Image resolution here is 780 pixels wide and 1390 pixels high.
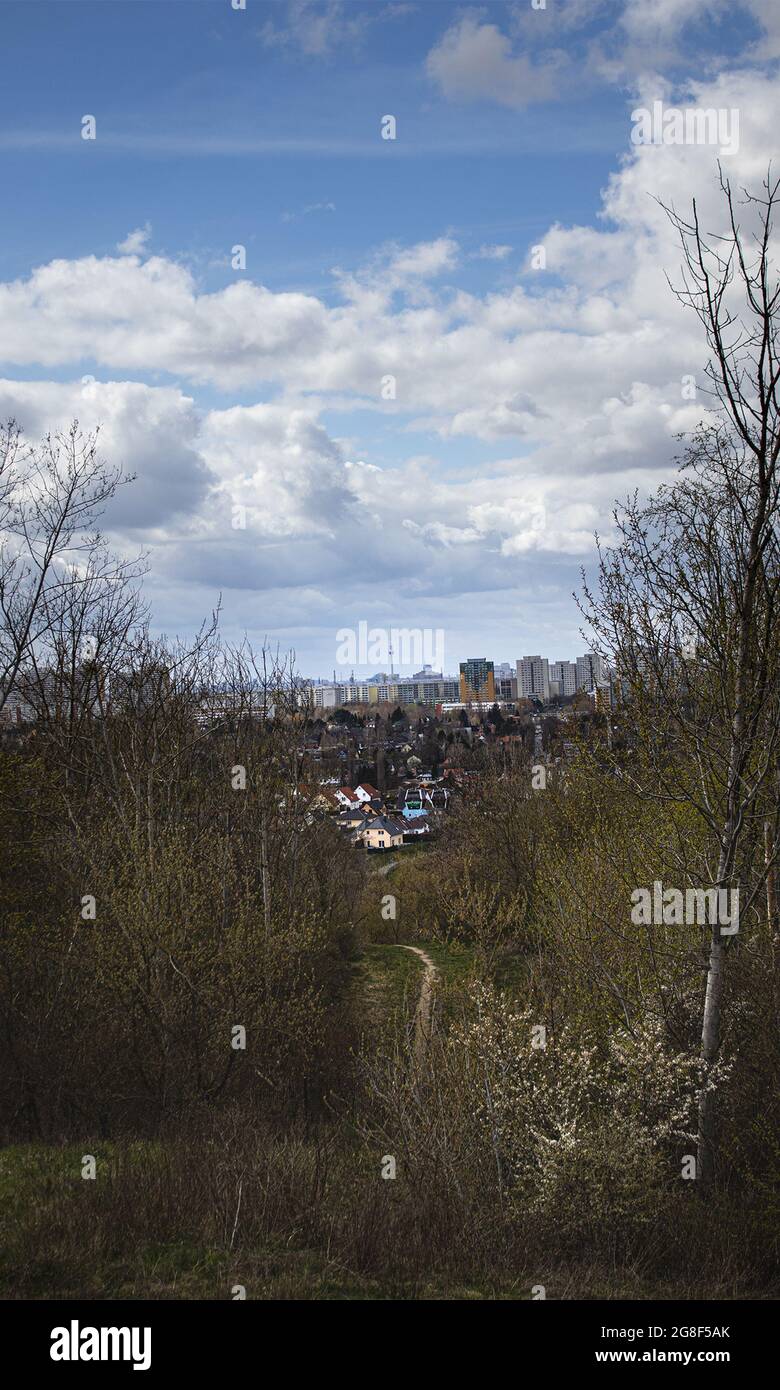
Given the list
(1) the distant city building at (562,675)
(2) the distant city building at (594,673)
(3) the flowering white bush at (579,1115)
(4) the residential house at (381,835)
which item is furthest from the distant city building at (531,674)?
(3) the flowering white bush at (579,1115)

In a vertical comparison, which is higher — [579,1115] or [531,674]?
[531,674]

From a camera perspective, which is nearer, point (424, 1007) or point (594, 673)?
point (594, 673)

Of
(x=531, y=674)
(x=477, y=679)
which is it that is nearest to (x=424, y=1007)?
(x=531, y=674)

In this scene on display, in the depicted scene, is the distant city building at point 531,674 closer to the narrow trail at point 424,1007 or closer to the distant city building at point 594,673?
the narrow trail at point 424,1007

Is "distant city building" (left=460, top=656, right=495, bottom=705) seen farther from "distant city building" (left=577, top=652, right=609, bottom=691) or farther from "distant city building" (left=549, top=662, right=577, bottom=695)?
"distant city building" (left=577, top=652, right=609, bottom=691)

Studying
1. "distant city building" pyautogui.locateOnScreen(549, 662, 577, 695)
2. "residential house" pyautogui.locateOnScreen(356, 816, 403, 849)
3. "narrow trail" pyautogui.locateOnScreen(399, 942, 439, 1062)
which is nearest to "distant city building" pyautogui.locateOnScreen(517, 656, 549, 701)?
"distant city building" pyautogui.locateOnScreen(549, 662, 577, 695)

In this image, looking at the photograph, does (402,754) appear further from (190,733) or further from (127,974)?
(127,974)

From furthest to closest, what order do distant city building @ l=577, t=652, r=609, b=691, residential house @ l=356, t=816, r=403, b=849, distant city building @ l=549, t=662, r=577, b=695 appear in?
distant city building @ l=549, t=662, r=577, b=695
residential house @ l=356, t=816, r=403, b=849
distant city building @ l=577, t=652, r=609, b=691

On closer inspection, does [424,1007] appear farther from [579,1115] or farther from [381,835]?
[381,835]
